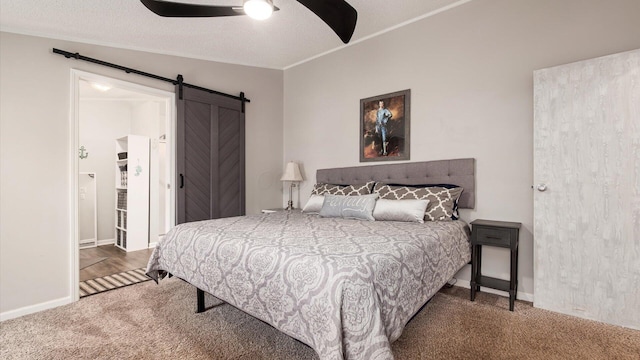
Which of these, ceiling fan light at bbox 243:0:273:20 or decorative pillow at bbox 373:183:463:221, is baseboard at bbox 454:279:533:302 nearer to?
decorative pillow at bbox 373:183:463:221

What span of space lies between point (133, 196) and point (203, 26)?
2970 millimetres

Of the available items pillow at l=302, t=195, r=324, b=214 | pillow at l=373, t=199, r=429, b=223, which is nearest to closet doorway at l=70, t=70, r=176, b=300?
pillow at l=302, t=195, r=324, b=214

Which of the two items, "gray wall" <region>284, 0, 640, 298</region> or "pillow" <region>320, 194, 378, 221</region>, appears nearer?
A: "gray wall" <region>284, 0, 640, 298</region>

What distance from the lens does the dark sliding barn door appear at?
3.47 meters

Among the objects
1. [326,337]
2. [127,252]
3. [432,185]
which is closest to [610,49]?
[432,185]

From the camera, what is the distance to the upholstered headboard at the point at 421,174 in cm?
282

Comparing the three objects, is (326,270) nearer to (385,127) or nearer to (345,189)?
(345,189)

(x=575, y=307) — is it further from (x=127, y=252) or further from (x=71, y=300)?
(x=127, y=252)

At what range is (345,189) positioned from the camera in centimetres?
344

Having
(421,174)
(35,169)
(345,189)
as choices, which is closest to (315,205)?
(345,189)

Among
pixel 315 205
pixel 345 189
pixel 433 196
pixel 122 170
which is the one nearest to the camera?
pixel 433 196

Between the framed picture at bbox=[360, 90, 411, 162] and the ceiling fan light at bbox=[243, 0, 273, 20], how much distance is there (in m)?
1.88

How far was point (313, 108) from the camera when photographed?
167 inches

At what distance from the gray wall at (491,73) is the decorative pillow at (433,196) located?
309 millimetres
